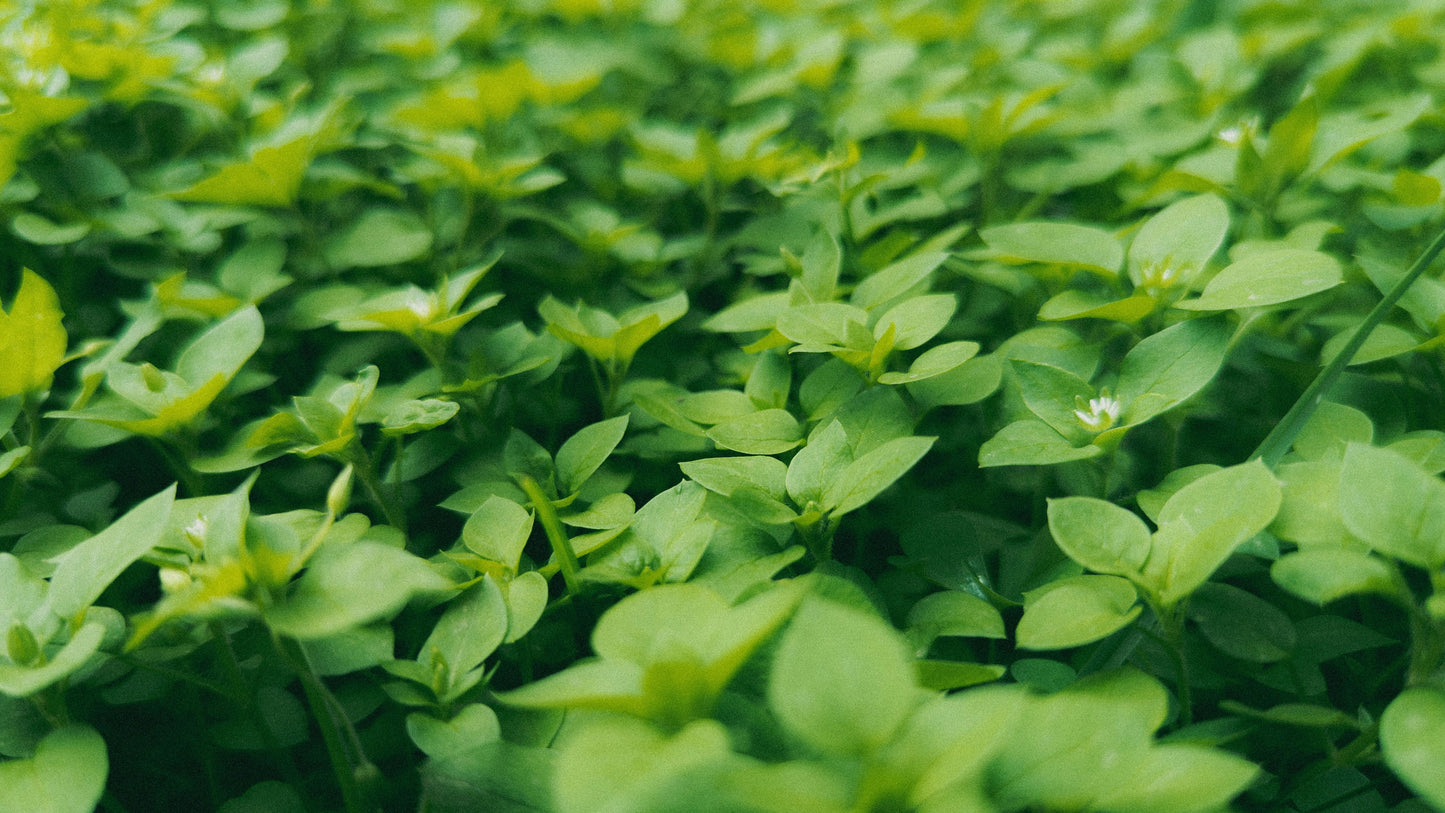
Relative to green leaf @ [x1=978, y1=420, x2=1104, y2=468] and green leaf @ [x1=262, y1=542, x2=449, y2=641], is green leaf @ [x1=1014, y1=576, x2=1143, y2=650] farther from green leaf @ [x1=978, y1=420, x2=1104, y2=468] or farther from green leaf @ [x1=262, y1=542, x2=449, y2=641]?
green leaf @ [x1=262, y1=542, x2=449, y2=641]

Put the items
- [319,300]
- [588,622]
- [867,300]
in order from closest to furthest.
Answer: [588,622] → [867,300] → [319,300]

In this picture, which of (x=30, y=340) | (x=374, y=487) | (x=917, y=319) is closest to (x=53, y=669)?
(x=374, y=487)

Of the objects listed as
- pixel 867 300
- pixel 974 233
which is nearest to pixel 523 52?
pixel 974 233

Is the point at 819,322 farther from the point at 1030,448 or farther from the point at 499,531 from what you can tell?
the point at 499,531

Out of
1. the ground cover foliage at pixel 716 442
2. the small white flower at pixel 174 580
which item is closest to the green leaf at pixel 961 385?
the ground cover foliage at pixel 716 442

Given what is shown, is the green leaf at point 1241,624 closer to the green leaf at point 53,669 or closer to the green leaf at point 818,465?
the green leaf at point 818,465

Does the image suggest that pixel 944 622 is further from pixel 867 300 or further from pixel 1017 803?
pixel 867 300
